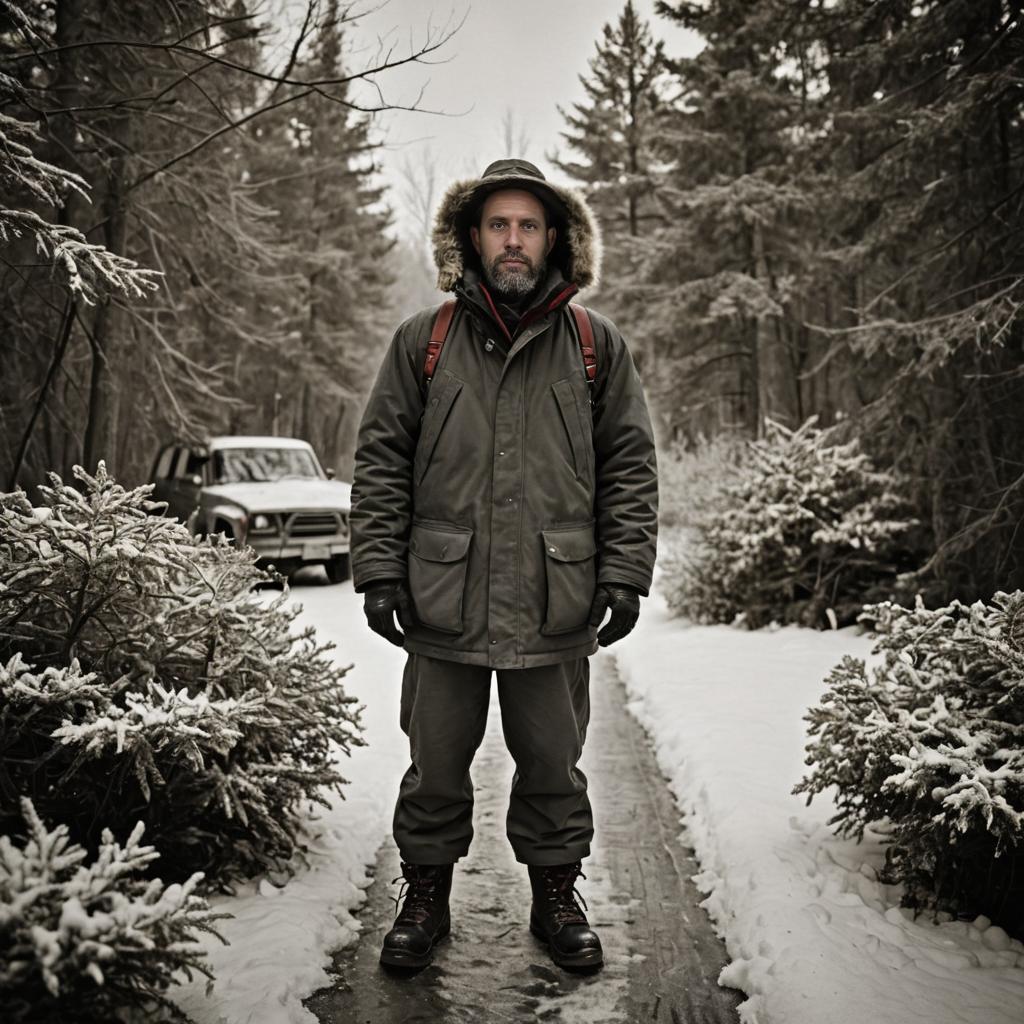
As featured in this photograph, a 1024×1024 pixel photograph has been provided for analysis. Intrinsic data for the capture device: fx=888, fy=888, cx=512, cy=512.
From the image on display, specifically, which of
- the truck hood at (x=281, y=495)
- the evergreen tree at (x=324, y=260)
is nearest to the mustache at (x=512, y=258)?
the truck hood at (x=281, y=495)

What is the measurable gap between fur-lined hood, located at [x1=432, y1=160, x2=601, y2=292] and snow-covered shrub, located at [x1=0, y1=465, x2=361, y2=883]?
1.50 m

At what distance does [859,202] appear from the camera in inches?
512

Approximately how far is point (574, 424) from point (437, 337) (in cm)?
60

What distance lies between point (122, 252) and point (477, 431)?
21.3 feet

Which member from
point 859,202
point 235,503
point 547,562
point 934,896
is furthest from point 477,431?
point 859,202

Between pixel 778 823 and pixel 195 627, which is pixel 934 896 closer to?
pixel 778 823

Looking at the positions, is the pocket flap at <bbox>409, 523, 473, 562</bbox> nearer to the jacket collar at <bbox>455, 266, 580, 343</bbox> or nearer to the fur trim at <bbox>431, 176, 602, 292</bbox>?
the jacket collar at <bbox>455, 266, 580, 343</bbox>

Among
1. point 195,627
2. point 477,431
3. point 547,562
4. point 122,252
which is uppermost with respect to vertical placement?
point 122,252

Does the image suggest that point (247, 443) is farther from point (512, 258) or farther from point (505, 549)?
point (505, 549)

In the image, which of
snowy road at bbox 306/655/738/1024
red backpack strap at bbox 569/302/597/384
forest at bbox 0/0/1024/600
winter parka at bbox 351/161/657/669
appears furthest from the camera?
forest at bbox 0/0/1024/600

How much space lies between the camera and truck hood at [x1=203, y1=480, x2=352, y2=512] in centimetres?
1132

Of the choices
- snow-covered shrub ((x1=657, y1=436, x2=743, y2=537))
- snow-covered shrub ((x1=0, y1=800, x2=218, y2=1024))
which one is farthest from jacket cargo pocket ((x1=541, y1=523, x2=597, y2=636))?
snow-covered shrub ((x1=657, y1=436, x2=743, y2=537))

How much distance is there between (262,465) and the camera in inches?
505

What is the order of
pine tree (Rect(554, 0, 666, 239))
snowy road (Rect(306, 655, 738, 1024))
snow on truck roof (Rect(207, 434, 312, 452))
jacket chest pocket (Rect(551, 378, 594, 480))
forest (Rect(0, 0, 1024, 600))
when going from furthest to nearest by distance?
1. pine tree (Rect(554, 0, 666, 239))
2. snow on truck roof (Rect(207, 434, 312, 452))
3. forest (Rect(0, 0, 1024, 600))
4. jacket chest pocket (Rect(551, 378, 594, 480))
5. snowy road (Rect(306, 655, 738, 1024))
